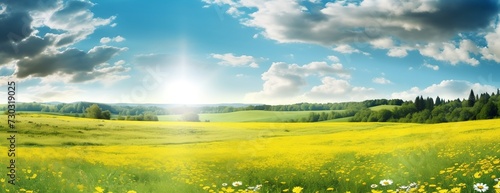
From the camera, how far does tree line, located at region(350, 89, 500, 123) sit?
16.8 m

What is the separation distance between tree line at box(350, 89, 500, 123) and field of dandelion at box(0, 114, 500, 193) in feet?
1.03

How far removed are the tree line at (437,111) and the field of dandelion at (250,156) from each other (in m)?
0.31

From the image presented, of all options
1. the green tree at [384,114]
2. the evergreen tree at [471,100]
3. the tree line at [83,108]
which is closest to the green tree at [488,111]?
the evergreen tree at [471,100]

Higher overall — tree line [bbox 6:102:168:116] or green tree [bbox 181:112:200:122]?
tree line [bbox 6:102:168:116]

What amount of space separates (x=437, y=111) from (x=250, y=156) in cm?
668

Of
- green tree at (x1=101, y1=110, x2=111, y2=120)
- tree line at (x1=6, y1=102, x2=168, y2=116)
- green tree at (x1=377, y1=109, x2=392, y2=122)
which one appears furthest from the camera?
green tree at (x1=377, y1=109, x2=392, y2=122)

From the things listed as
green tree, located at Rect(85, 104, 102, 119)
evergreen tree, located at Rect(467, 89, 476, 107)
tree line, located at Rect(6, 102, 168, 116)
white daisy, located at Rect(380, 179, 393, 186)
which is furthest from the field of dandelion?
evergreen tree, located at Rect(467, 89, 476, 107)

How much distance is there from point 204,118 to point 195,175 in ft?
11.1

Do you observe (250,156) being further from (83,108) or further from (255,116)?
(83,108)

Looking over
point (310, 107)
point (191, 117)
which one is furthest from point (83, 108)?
point (310, 107)

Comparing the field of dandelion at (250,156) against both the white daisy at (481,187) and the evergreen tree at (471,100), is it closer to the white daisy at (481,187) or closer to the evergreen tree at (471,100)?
the white daisy at (481,187)

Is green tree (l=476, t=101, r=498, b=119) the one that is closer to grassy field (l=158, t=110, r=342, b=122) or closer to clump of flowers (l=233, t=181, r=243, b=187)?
grassy field (l=158, t=110, r=342, b=122)

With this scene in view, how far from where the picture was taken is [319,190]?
12.1 m

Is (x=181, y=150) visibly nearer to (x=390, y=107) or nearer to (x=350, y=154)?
(x=350, y=154)
